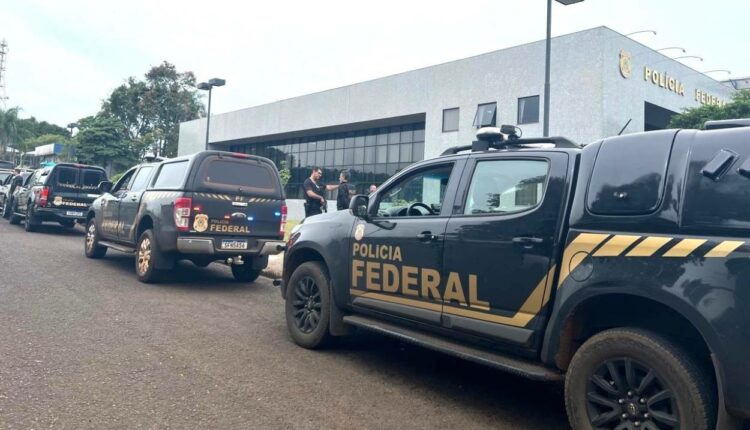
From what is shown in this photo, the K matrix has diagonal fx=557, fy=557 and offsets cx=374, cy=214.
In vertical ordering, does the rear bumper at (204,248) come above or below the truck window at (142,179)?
below

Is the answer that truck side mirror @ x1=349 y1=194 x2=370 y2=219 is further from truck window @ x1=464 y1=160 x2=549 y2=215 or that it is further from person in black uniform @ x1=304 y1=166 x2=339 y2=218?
person in black uniform @ x1=304 y1=166 x2=339 y2=218

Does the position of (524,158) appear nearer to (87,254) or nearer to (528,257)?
(528,257)

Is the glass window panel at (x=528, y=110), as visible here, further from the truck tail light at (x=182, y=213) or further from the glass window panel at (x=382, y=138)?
the truck tail light at (x=182, y=213)

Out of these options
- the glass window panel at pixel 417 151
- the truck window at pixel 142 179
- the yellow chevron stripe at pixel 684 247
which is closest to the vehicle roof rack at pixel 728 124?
the yellow chevron stripe at pixel 684 247

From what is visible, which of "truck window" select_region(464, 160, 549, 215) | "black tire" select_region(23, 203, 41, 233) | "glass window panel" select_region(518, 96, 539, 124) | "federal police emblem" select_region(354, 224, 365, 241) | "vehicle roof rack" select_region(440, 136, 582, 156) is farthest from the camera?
"glass window panel" select_region(518, 96, 539, 124)

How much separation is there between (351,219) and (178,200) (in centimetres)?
365

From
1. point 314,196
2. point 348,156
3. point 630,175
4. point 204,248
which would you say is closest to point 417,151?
point 348,156

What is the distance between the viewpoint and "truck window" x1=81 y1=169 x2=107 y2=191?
598 inches

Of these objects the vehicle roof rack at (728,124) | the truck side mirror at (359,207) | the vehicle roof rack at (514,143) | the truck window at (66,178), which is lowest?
the truck side mirror at (359,207)

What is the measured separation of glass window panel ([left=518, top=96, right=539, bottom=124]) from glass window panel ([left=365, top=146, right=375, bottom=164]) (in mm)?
10595

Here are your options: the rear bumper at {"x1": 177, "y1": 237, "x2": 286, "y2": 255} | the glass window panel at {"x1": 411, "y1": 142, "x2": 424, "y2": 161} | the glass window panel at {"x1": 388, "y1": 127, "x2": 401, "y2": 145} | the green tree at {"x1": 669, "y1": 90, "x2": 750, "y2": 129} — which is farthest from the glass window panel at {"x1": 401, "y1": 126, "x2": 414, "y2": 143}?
the rear bumper at {"x1": 177, "y1": 237, "x2": 286, "y2": 255}

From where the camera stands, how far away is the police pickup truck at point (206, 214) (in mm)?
7859

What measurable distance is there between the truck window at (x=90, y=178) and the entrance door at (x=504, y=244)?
13703 millimetres

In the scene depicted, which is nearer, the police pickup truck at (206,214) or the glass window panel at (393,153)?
the police pickup truck at (206,214)
